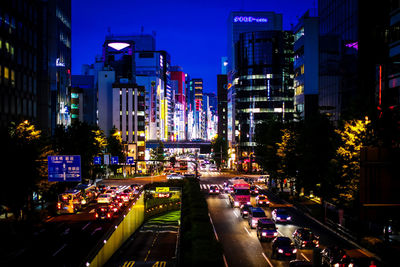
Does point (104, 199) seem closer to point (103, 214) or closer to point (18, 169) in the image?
point (103, 214)

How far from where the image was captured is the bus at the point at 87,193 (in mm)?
56547

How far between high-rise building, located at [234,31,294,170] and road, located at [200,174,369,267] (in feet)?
239

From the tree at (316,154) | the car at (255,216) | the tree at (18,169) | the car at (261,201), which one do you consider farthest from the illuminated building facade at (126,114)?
the car at (255,216)

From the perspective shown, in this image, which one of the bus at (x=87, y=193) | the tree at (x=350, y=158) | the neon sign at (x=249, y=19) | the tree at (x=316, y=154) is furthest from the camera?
the neon sign at (x=249, y=19)

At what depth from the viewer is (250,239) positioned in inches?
1357

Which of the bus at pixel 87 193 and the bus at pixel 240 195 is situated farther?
the bus at pixel 87 193

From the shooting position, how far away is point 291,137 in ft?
194

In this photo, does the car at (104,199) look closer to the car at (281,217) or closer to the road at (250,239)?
the road at (250,239)

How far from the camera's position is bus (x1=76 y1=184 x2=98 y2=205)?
56.5m

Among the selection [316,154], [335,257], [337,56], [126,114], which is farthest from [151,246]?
[126,114]

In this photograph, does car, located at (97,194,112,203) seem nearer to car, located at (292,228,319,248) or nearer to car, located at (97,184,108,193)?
car, located at (97,184,108,193)

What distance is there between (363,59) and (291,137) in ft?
47.9

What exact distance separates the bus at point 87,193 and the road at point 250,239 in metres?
18.8

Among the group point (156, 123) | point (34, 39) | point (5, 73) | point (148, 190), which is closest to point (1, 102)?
point (5, 73)
